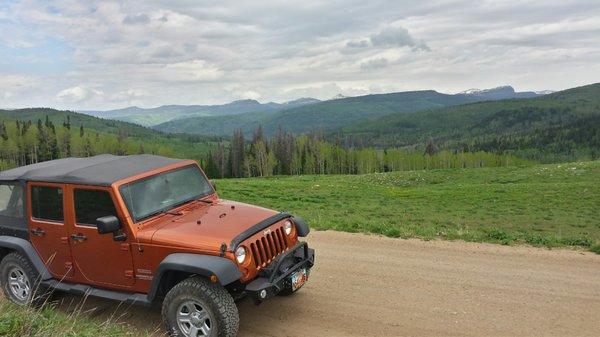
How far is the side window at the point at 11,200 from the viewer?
8.12m

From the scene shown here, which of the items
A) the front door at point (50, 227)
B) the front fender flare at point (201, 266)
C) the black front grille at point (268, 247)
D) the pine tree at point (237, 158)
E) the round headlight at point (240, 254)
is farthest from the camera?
the pine tree at point (237, 158)

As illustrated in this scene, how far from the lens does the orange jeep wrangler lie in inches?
254

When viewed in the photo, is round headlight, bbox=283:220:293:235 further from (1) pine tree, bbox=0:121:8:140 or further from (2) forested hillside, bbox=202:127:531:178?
(1) pine tree, bbox=0:121:8:140

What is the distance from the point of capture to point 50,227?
25.4ft

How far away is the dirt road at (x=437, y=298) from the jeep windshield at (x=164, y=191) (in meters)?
1.90

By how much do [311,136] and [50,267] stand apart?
144 meters

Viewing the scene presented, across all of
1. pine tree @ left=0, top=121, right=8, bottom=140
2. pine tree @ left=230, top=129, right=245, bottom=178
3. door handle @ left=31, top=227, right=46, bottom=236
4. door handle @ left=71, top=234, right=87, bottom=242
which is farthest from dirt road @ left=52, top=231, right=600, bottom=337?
pine tree @ left=0, top=121, right=8, bottom=140

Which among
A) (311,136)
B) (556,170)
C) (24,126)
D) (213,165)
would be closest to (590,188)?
(556,170)

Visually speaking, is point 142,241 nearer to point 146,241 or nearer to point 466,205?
point 146,241

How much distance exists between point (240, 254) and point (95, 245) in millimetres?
2517

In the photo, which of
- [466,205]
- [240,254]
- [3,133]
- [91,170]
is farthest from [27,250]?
[3,133]

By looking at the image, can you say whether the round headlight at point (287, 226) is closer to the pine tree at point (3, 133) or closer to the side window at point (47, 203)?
the side window at point (47, 203)

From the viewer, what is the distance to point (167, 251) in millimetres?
6656

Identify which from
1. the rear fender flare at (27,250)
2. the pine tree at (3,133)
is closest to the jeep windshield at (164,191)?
the rear fender flare at (27,250)
